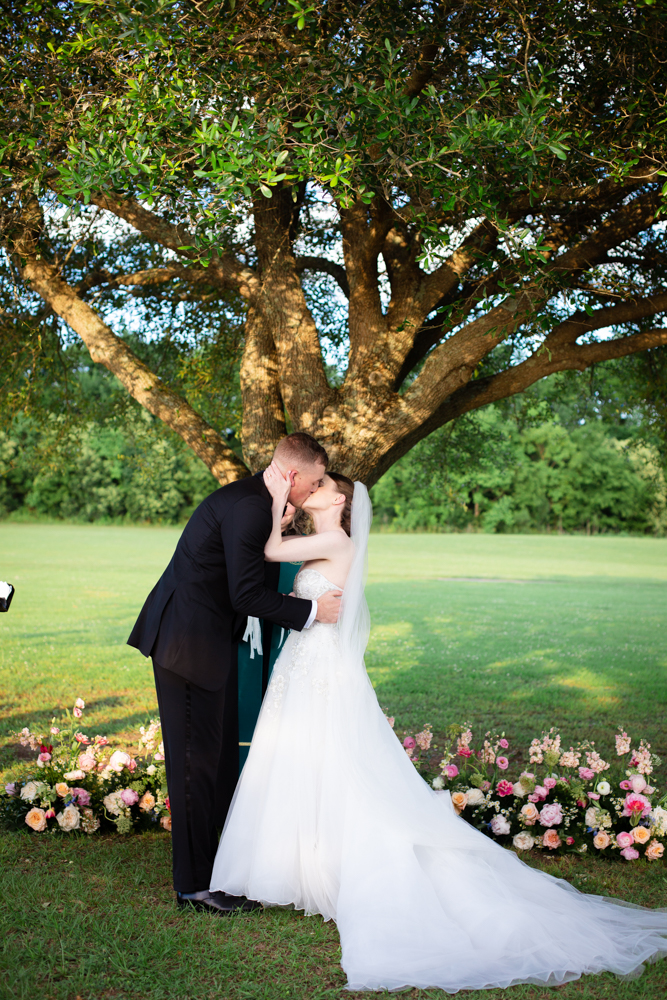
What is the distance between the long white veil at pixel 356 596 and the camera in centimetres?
481

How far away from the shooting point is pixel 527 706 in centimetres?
→ 1055

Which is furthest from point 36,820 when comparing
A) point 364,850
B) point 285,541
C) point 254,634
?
point 285,541

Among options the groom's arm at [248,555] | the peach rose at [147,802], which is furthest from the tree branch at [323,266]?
the peach rose at [147,802]

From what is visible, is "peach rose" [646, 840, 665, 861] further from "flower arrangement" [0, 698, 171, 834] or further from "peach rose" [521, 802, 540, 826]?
"flower arrangement" [0, 698, 171, 834]

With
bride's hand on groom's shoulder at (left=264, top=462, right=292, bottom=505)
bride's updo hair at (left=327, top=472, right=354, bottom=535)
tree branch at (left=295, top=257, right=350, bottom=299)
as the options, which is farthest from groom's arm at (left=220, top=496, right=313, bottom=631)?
tree branch at (left=295, top=257, right=350, bottom=299)

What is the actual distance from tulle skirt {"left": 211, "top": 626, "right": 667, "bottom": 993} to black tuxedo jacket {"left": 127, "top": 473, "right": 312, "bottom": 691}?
45cm

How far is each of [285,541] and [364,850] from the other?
178cm

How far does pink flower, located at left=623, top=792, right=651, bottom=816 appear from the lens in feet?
17.5

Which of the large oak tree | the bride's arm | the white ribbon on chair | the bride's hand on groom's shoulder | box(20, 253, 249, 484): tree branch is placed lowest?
the white ribbon on chair

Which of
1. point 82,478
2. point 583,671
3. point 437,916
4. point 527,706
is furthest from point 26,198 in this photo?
point 82,478

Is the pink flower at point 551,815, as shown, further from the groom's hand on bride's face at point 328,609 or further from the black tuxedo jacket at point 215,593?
the black tuxedo jacket at point 215,593

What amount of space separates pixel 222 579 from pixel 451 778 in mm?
2401

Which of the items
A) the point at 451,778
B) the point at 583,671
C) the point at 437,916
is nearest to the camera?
the point at 437,916

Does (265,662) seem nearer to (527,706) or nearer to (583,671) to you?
(527,706)
